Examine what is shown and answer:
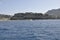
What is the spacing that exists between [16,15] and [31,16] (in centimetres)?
1751

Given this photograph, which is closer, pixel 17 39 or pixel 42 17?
pixel 17 39

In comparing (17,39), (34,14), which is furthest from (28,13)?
(17,39)

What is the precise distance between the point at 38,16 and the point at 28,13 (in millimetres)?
13224

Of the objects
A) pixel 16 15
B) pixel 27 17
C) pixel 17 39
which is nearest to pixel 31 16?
pixel 27 17

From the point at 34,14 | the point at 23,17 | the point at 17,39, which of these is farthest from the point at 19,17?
the point at 17,39

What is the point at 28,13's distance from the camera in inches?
7569

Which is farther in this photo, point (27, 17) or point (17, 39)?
point (27, 17)

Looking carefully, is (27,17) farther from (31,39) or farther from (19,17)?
(31,39)

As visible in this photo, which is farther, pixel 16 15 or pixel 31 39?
pixel 16 15

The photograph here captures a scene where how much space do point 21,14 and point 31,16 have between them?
14.6 m

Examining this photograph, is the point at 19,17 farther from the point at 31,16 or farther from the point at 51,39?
the point at 51,39

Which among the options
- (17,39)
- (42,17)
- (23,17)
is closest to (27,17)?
(23,17)

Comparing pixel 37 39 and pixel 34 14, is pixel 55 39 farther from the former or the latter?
pixel 34 14

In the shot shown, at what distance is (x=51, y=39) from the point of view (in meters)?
23.0
